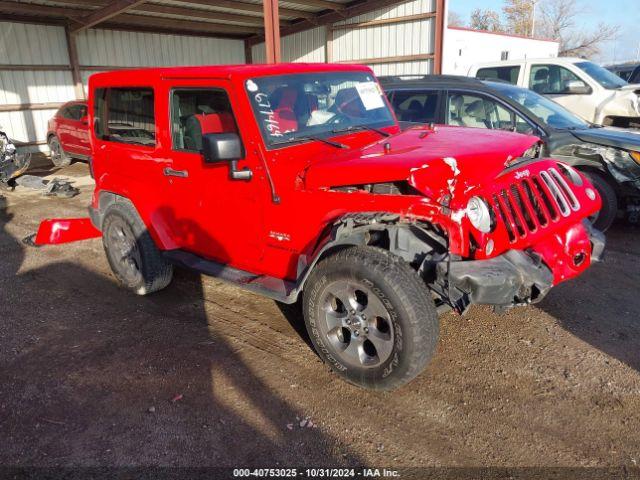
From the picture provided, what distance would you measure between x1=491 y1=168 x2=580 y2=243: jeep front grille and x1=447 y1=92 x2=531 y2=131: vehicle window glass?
9.30 feet

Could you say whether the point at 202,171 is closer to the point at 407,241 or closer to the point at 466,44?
the point at 407,241

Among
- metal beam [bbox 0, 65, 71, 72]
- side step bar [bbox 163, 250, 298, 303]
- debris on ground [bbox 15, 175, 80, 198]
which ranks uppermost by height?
metal beam [bbox 0, 65, 71, 72]

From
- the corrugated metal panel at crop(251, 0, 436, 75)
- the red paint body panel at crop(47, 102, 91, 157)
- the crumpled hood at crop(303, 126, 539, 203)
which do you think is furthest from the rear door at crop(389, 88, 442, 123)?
the corrugated metal panel at crop(251, 0, 436, 75)

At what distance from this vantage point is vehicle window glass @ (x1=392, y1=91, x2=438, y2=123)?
6484 mm

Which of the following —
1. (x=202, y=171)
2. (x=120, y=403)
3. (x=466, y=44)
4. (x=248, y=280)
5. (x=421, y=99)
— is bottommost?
(x=120, y=403)

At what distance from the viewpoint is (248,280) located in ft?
12.1

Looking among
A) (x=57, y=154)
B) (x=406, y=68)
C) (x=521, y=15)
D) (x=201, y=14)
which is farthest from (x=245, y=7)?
(x=521, y=15)

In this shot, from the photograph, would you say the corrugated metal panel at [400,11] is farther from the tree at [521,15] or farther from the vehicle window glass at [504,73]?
the tree at [521,15]

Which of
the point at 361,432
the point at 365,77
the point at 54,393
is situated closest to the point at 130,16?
the point at 365,77

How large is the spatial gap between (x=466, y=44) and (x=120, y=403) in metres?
19.7

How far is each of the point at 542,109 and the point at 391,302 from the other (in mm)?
4761

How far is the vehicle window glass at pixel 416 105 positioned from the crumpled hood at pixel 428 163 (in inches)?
118

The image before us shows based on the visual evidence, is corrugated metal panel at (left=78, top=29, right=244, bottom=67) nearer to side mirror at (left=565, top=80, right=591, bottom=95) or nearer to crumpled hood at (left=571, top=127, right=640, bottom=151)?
side mirror at (left=565, top=80, right=591, bottom=95)

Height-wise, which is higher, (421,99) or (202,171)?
(421,99)
